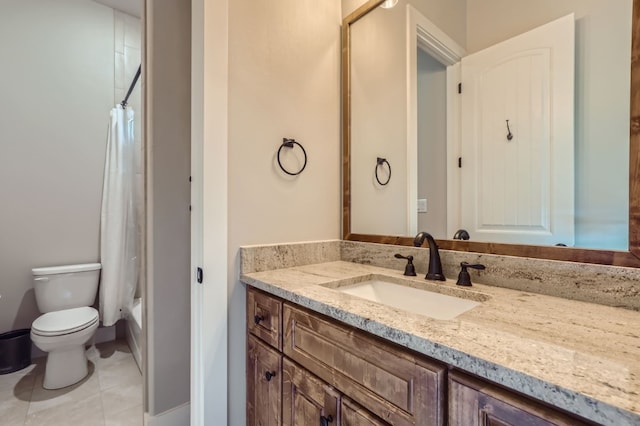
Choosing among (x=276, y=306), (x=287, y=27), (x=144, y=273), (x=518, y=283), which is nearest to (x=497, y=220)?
(x=518, y=283)

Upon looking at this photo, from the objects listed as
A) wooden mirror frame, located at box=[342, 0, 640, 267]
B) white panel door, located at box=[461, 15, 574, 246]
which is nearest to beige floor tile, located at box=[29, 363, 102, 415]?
wooden mirror frame, located at box=[342, 0, 640, 267]

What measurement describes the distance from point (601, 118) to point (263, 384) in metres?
1.31

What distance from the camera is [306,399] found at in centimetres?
83

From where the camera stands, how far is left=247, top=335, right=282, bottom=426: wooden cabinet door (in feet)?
3.09

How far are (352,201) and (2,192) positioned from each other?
2516mm

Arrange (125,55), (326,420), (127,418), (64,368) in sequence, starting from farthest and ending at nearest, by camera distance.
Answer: (125,55) → (64,368) → (127,418) → (326,420)

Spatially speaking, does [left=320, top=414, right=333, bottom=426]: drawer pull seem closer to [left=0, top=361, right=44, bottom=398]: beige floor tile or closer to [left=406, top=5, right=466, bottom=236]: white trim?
[left=406, top=5, right=466, bottom=236]: white trim

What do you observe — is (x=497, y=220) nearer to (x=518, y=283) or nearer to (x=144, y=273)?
(x=518, y=283)

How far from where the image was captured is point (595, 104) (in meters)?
0.82

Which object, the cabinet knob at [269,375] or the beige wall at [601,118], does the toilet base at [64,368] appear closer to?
the cabinet knob at [269,375]

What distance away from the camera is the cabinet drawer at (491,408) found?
1.34 feet

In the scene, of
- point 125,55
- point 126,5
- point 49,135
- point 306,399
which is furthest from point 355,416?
point 126,5

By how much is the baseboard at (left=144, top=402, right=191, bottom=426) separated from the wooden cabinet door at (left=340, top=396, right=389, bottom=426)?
3.78 feet

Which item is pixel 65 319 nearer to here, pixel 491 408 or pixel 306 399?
pixel 306 399
